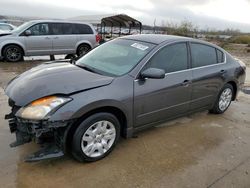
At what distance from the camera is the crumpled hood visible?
2.65 metres

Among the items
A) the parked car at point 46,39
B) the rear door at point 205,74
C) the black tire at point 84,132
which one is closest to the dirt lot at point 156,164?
the black tire at point 84,132

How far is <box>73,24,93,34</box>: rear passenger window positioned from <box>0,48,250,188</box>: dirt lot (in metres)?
7.08

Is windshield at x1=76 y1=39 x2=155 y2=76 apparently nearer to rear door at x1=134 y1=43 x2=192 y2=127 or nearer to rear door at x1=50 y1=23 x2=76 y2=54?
rear door at x1=134 y1=43 x2=192 y2=127

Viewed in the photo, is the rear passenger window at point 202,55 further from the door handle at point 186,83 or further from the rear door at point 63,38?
the rear door at point 63,38

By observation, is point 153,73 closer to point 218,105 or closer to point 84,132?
point 84,132

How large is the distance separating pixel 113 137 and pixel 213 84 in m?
2.15

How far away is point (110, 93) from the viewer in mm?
2832

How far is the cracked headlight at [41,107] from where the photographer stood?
2.51m

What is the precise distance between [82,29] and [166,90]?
7.99 metres

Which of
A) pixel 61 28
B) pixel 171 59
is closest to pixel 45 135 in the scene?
pixel 171 59

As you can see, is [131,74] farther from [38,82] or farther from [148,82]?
[38,82]

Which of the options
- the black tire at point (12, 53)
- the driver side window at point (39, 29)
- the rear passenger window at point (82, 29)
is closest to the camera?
the black tire at point (12, 53)

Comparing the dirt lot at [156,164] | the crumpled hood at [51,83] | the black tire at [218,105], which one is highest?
the crumpled hood at [51,83]

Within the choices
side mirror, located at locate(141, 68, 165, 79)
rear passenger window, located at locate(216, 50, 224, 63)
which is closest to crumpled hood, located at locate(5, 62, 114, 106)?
side mirror, located at locate(141, 68, 165, 79)
